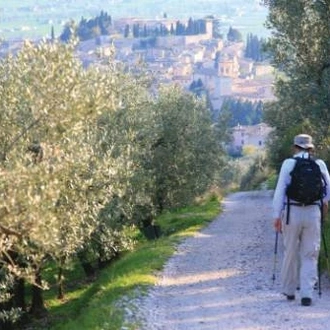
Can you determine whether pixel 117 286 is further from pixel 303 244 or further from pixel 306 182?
pixel 306 182

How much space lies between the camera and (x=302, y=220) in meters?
10.9

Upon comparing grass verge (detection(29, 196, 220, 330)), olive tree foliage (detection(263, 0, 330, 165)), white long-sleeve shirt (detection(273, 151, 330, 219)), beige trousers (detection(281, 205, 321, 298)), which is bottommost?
grass verge (detection(29, 196, 220, 330))

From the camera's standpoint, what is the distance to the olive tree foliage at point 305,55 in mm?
22203

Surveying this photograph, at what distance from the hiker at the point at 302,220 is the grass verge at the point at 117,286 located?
303 centimetres

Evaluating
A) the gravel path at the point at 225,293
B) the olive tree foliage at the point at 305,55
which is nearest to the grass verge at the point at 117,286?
the gravel path at the point at 225,293

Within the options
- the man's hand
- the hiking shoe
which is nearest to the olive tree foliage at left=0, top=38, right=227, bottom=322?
the man's hand

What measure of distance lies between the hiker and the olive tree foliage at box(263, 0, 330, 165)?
9436 millimetres

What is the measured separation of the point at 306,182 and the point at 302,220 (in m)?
0.62

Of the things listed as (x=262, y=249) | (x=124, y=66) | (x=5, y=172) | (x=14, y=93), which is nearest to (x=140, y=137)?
(x=124, y=66)

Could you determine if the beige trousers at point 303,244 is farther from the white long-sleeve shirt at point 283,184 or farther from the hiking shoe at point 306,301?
the white long-sleeve shirt at point 283,184

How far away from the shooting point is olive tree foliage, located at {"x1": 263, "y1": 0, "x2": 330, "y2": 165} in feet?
72.8

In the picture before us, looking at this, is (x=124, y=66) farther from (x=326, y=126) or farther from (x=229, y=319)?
(x=229, y=319)

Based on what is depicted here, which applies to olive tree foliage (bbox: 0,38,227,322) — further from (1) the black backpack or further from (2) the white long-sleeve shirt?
(1) the black backpack

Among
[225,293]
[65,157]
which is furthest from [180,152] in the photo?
[65,157]
